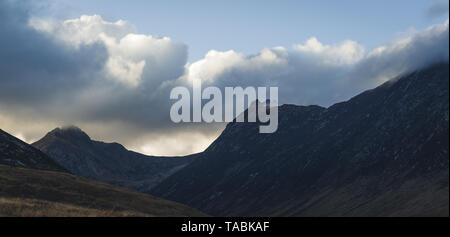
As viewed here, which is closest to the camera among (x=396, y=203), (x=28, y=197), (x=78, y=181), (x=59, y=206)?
(x=59, y=206)

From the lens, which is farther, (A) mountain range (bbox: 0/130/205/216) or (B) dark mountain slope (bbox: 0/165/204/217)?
(B) dark mountain slope (bbox: 0/165/204/217)

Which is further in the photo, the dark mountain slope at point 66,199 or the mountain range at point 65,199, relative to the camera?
the dark mountain slope at point 66,199

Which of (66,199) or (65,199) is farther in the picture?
(66,199)

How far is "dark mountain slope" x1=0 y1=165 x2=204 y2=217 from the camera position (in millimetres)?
81938

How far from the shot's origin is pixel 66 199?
98750 millimetres

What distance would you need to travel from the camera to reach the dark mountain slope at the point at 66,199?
3226 inches
